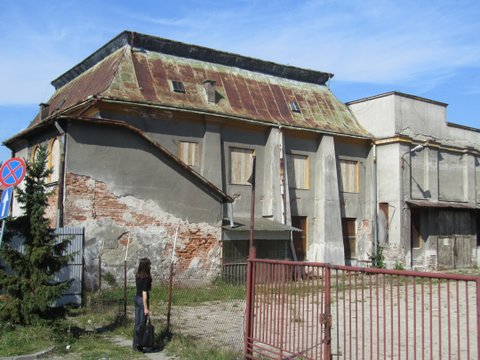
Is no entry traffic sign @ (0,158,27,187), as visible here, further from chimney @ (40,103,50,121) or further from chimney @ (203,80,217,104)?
chimney @ (40,103,50,121)

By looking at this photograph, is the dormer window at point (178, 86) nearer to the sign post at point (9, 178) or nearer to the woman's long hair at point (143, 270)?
the sign post at point (9, 178)

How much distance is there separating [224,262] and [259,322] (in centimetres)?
1020

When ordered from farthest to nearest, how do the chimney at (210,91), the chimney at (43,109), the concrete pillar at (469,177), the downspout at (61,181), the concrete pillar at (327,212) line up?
1. the concrete pillar at (469,177)
2. the chimney at (43,109)
3. the concrete pillar at (327,212)
4. the chimney at (210,91)
5. the downspout at (61,181)

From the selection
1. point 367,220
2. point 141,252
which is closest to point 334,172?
point 367,220

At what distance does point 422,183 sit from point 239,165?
9917mm

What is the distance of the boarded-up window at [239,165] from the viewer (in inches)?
851

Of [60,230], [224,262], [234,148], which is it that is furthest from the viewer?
[234,148]

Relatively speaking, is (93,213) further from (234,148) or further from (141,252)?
(234,148)

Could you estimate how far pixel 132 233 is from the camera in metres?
16.8

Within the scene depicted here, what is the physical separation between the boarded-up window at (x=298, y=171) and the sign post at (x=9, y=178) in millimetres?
14792

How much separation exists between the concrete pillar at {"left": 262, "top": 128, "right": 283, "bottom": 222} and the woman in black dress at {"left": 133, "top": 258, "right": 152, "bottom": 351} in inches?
504

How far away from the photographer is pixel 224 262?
60.2ft

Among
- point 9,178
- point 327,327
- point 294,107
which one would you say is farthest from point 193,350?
point 294,107

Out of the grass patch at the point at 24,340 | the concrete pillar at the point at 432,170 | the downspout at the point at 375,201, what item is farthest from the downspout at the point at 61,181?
the concrete pillar at the point at 432,170
